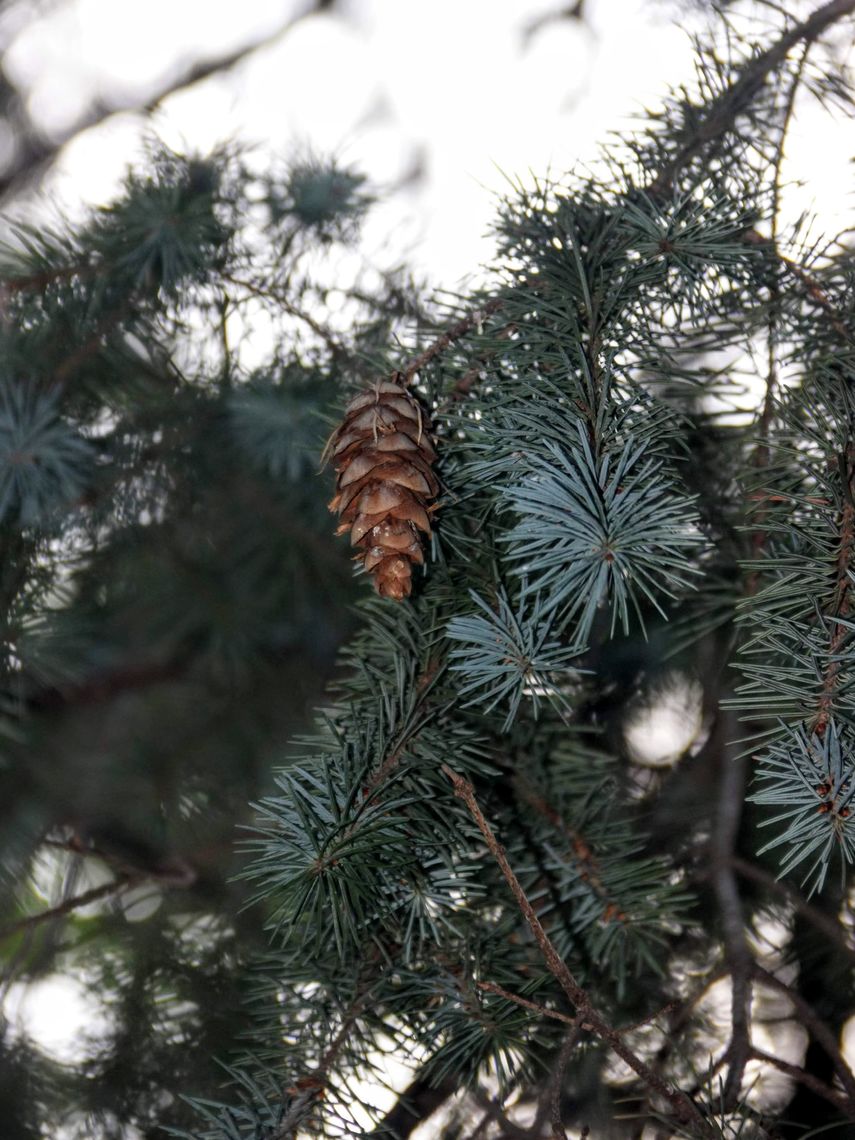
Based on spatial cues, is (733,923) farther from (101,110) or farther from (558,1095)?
(101,110)

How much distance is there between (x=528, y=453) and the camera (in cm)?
31

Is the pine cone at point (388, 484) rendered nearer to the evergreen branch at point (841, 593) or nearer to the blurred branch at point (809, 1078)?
the evergreen branch at point (841, 593)

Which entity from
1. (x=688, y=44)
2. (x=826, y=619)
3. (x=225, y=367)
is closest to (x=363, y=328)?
(x=225, y=367)

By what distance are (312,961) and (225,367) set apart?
37 cm

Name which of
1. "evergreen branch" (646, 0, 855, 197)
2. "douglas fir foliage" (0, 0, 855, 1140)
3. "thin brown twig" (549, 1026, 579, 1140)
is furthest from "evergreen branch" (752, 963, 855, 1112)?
"evergreen branch" (646, 0, 855, 197)

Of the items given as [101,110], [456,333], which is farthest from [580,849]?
[101,110]

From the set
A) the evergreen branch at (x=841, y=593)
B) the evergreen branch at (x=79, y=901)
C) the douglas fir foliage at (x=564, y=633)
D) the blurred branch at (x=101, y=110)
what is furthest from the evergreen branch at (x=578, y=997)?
the blurred branch at (x=101, y=110)

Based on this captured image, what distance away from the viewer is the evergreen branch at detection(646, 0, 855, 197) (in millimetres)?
401

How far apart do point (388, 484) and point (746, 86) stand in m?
0.26

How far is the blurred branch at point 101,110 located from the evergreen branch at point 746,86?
0.56 metres

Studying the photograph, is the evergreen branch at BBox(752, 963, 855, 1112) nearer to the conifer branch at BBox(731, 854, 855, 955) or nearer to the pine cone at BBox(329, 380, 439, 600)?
the conifer branch at BBox(731, 854, 855, 955)

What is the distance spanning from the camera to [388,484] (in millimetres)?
325

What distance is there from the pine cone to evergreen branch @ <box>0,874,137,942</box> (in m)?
0.28

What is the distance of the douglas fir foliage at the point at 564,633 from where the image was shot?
0.30 m
